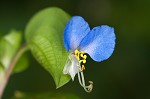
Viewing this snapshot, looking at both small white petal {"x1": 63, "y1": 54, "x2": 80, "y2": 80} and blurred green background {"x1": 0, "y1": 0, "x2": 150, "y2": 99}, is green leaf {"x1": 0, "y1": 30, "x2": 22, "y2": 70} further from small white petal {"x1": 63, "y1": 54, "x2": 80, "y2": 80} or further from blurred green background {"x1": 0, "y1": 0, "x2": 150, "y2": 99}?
blurred green background {"x1": 0, "y1": 0, "x2": 150, "y2": 99}

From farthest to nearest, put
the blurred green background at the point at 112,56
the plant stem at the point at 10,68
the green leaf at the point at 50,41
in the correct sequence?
the blurred green background at the point at 112,56 → the plant stem at the point at 10,68 → the green leaf at the point at 50,41

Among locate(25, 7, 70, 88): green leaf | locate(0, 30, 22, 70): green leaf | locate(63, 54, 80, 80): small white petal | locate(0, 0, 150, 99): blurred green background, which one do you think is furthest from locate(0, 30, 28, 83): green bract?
locate(0, 0, 150, 99): blurred green background

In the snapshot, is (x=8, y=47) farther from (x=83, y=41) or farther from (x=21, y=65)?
(x=83, y=41)

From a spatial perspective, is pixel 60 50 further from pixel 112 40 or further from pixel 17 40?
pixel 17 40

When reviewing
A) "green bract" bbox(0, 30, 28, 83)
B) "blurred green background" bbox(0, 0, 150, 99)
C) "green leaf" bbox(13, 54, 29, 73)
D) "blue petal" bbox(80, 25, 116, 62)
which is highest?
"blue petal" bbox(80, 25, 116, 62)

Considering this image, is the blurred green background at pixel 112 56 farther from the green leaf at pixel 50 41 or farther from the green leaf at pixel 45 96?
the green leaf at pixel 50 41

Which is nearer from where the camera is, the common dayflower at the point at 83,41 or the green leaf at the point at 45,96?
the common dayflower at the point at 83,41

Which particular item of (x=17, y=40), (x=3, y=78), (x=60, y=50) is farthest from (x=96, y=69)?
(x=60, y=50)

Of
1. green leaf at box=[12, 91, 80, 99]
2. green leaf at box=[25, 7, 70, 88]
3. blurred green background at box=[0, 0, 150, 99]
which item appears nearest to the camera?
green leaf at box=[25, 7, 70, 88]

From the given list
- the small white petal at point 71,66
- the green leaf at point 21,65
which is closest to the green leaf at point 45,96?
the green leaf at point 21,65

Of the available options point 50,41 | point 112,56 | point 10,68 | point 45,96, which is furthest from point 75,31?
point 112,56
